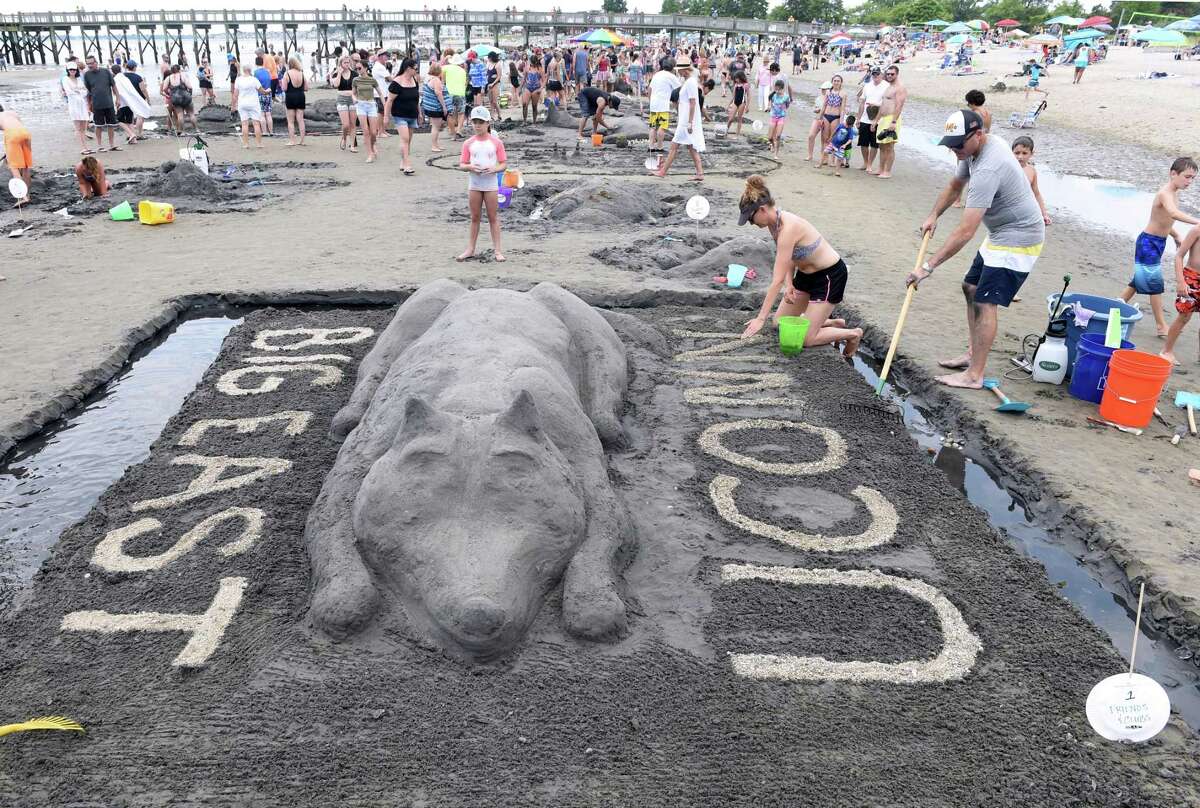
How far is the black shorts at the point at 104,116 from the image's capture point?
61.3ft

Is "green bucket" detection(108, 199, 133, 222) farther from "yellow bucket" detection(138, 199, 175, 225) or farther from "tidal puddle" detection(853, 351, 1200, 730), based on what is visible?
"tidal puddle" detection(853, 351, 1200, 730)

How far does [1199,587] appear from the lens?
4.42 m

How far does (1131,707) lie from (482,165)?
8605 mm

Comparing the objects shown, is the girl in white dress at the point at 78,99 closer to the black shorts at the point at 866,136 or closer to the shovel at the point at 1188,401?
the black shorts at the point at 866,136

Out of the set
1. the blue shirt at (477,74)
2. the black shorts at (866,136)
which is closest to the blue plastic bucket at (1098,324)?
the black shorts at (866,136)

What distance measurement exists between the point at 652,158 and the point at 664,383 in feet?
39.9

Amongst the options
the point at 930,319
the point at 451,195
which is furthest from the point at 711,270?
the point at 451,195

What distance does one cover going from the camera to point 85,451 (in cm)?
606

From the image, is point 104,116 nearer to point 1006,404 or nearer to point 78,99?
point 78,99

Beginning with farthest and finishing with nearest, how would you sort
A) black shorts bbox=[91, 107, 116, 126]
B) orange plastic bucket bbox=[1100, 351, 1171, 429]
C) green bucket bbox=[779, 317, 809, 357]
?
black shorts bbox=[91, 107, 116, 126] → green bucket bbox=[779, 317, 809, 357] → orange plastic bucket bbox=[1100, 351, 1171, 429]

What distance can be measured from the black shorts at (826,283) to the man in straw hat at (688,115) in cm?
793

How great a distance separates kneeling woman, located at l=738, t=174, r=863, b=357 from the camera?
7.31 metres

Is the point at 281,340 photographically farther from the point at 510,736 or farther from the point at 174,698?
the point at 510,736

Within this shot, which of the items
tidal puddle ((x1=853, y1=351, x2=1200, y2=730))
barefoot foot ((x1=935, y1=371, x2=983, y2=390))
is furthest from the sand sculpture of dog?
barefoot foot ((x1=935, y1=371, x2=983, y2=390))
